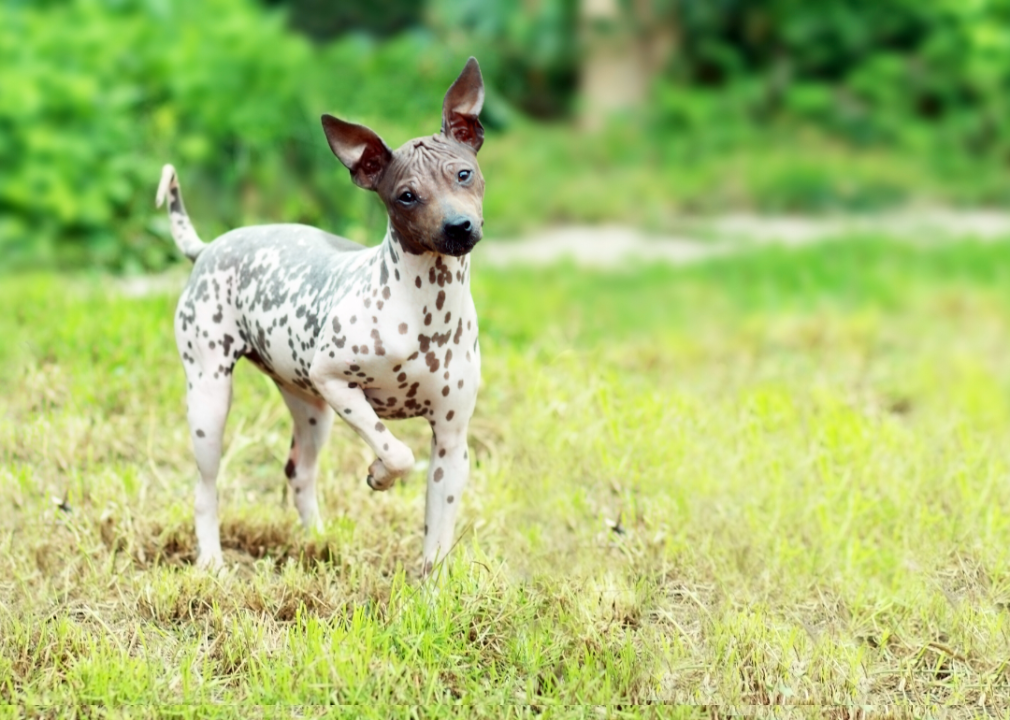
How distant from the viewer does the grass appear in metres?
3.26

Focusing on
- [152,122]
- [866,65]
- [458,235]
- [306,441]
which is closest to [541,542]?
[306,441]

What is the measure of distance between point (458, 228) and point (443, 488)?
817 millimetres

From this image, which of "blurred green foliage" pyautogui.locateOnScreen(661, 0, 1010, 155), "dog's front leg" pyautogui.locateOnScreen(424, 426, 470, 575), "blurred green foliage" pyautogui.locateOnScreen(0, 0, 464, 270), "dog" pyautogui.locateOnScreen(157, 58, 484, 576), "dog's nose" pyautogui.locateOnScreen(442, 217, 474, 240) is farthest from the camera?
"blurred green foliage" pyautogui.locateOnScreen(661, 0, 1010, 155)

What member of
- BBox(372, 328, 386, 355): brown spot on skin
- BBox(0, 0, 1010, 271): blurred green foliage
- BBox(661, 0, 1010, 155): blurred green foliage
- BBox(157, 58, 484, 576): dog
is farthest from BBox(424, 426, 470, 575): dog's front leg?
BBox(661, 0, 1010, 155): blurred green foliage

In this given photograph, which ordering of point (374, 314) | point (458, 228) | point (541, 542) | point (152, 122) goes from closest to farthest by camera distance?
point (458, 228)
point (374, 314)
point (541, 542)
point (152, 122)

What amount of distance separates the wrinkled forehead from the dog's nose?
15 cm

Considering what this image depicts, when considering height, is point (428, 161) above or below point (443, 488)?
above

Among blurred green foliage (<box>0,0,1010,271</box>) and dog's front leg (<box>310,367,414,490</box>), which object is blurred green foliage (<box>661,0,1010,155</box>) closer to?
blurred green foliage (<box>0,0,1010,271</box>)

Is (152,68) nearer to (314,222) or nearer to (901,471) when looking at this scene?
(314,222)

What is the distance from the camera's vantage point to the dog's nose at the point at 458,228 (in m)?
3.07

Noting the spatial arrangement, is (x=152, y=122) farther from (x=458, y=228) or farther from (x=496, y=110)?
(x=458, y=228)

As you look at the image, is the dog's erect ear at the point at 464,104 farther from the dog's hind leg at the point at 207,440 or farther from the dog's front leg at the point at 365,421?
the dog's hind leg at the point at 207,440

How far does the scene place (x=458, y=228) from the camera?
307 centimetres

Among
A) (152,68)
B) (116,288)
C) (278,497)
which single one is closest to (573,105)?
(152,68)
